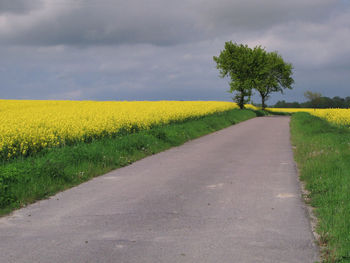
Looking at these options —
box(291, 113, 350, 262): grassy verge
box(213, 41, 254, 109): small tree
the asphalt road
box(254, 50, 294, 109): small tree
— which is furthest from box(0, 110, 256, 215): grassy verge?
box(254, 50, 294, 109): small tree

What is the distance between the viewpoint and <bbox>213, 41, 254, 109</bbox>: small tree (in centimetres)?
5688

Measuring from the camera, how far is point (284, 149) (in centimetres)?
1529

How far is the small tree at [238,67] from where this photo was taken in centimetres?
5688

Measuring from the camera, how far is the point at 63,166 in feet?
31.9

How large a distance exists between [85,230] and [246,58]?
54877mm

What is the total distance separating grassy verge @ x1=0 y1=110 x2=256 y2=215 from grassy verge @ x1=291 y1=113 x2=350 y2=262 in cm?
547

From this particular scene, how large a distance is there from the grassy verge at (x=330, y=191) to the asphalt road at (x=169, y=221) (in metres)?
0.25

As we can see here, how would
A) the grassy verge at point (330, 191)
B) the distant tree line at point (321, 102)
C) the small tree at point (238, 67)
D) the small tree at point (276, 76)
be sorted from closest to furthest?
the grassy verge at point (330, 191), the small tree at point (238, 67), the small tree at point (276, 76), the distant tree line at point (321, 102)

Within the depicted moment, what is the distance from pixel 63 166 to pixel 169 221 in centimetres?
482

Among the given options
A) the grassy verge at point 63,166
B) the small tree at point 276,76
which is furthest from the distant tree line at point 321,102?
the grassy verge at point 63,166

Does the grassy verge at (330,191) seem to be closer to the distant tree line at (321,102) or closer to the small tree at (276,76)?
the small tree at (276,76)

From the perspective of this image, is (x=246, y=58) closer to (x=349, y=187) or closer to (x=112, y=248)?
(x=349, y=187)

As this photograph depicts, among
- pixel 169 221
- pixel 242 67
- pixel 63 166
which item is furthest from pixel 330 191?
pixel 242 67

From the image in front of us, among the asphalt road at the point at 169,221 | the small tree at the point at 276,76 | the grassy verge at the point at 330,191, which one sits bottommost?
the asphalt road at the point at 169,221
